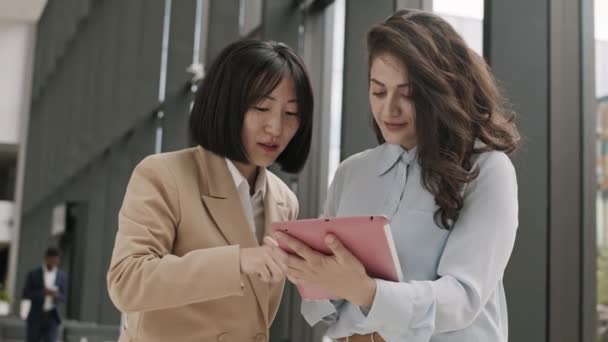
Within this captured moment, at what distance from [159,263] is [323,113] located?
3.39m

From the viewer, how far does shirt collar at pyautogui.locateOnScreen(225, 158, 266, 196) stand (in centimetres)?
262

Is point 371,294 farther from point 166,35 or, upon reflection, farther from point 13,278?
point 13,278

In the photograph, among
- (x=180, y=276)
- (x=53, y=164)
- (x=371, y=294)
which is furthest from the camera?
(x=53, y=164)

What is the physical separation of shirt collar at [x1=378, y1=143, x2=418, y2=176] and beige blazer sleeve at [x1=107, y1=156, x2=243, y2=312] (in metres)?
0.50

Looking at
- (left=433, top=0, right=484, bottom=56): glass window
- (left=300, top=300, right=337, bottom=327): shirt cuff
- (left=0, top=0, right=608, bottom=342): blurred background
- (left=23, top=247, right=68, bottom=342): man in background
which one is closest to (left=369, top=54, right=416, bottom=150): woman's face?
(left=300, top=300, right=337, bottom=327): shirt cuff

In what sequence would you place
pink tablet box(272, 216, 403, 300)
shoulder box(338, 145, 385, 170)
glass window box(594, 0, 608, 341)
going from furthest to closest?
glass window box(594, 0, 608, 341) → shoulder box(338, 145, 385, 170) → pink tablet box(272, 216, 403, 300)

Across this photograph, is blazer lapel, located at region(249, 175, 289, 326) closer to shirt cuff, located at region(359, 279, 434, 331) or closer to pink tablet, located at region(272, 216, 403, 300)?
pink tablet, located at region(272, 216, 403, 300)

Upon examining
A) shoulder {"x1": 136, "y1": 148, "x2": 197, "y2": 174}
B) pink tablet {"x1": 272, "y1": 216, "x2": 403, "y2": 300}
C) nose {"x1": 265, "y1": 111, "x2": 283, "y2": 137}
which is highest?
nose {"x1": 265, "y1": 111, "x2": 283, "y2": 137}

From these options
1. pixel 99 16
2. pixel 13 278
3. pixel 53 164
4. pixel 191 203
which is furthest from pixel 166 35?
pixel 13 278

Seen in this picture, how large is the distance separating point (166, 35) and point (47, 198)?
10.7 m

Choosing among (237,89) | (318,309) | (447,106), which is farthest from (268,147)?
(447,106)

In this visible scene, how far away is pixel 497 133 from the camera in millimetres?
2113

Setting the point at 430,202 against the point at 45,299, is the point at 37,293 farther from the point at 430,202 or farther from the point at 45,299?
the point at 430,202

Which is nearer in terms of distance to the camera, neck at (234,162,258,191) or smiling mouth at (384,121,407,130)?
smiling mouth at (384,121,407,130)
